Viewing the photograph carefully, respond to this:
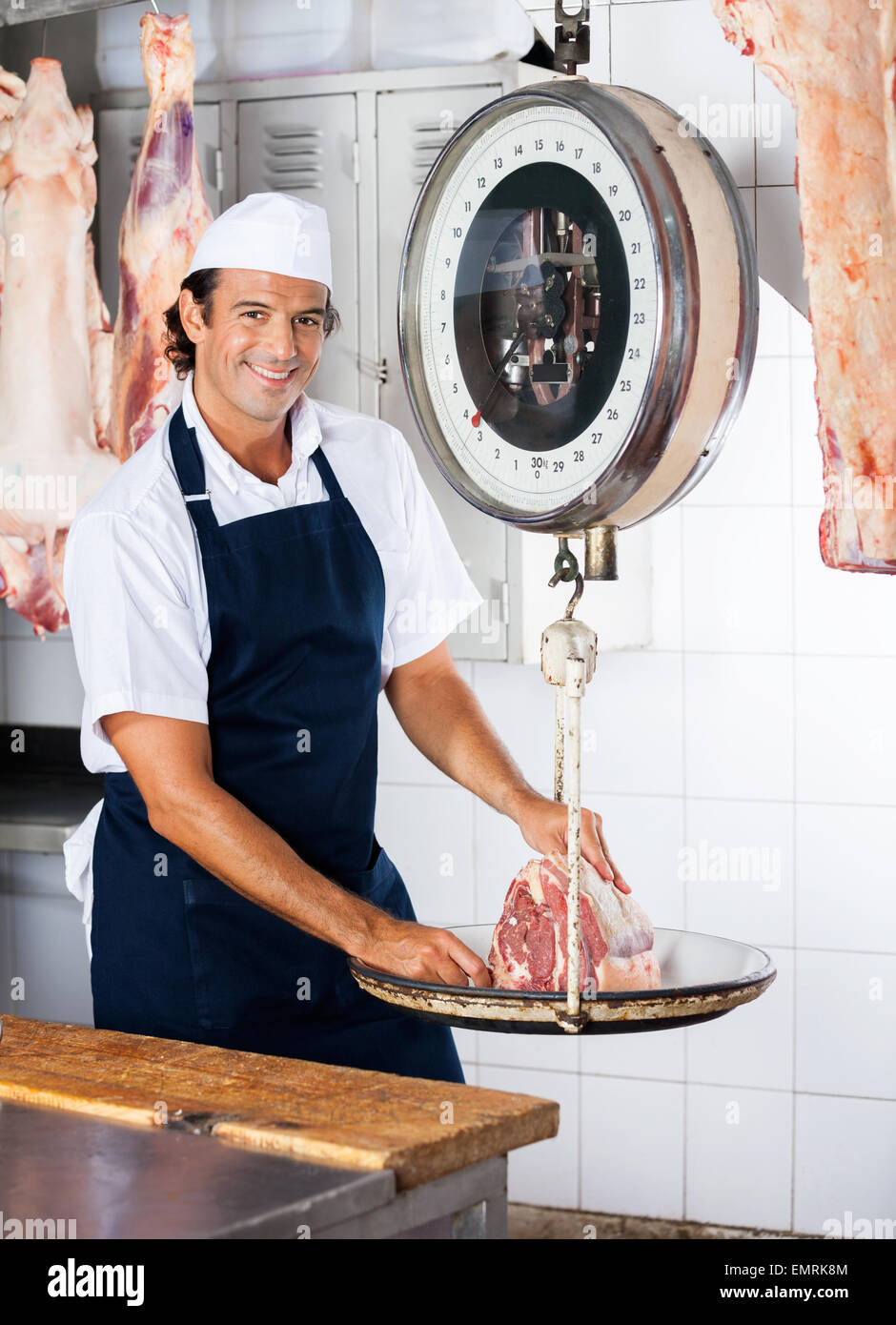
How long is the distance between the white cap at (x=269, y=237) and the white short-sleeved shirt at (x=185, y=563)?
0.24 m

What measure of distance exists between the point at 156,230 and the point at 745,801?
173 centimetres

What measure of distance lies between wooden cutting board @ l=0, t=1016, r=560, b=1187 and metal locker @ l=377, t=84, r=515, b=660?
144 cm

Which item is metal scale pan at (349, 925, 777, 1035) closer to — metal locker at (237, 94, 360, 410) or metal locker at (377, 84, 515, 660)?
metal locker at (377, 84, 515, 660)

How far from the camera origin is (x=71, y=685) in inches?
150

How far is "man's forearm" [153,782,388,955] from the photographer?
190 cm

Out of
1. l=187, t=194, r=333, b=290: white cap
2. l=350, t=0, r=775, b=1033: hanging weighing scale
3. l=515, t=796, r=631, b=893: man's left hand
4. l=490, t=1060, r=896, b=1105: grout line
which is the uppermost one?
l=187, t=194, r=333, b=290: white cap

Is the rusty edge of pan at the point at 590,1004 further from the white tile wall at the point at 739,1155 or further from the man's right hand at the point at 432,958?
the white tile wall at the point at 739,1155

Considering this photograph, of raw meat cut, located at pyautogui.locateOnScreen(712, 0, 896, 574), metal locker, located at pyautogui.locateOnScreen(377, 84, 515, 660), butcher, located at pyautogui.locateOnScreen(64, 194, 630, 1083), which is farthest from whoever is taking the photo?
metal locker, located at pyautogui.locateOnScreen(377, 84, 515, 660)

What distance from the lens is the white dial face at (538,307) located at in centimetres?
142

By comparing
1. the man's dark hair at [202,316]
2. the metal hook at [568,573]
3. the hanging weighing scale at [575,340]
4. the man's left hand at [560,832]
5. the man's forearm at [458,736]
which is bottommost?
the man's left hand at [560,832]

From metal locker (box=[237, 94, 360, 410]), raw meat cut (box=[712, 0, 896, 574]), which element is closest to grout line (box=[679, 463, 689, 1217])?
metal locker (box=[237, 94, 360, 410])

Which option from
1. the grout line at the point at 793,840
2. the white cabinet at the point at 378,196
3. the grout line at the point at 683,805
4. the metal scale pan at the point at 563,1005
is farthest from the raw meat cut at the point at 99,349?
the metal scale pan at the point at 563,1005
